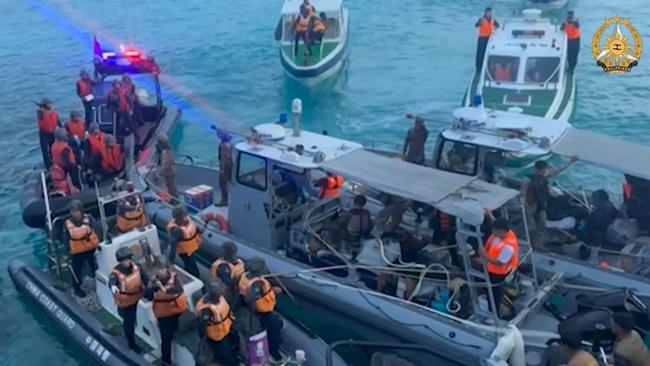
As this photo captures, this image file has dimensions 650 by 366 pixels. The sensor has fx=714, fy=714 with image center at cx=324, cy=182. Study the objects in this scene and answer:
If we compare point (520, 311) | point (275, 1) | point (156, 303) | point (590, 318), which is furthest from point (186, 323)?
point (275, 1)

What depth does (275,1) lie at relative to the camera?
1319 inches

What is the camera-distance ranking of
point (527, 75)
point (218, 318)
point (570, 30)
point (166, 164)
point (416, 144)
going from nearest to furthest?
point (218, 318) < point (416, 144) < point (166, 164) < point (527, 75) < point (570, 30)

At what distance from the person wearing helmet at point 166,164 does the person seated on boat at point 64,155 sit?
157cm

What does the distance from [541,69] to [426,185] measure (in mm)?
9407

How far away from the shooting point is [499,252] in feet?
27.7

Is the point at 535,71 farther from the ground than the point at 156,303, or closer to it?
farther from the ground

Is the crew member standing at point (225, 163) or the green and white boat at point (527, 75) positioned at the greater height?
the green and white boat at point (527, 75)

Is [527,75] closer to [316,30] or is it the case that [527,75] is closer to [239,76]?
[316,30]

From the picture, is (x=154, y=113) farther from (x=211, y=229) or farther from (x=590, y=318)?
(x=590, y=318)

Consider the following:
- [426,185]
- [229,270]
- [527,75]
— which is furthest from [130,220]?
[527,75]

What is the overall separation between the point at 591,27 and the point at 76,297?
2400 cm

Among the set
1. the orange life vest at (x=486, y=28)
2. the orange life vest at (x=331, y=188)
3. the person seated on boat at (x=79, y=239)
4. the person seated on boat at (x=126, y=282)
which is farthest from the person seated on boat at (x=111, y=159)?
the orange life vest at (x=486, y=28)

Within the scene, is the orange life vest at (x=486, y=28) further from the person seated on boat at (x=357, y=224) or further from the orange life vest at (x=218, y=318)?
the orange life vest at (x=218, y=318)

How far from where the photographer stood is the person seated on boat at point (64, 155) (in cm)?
1300
